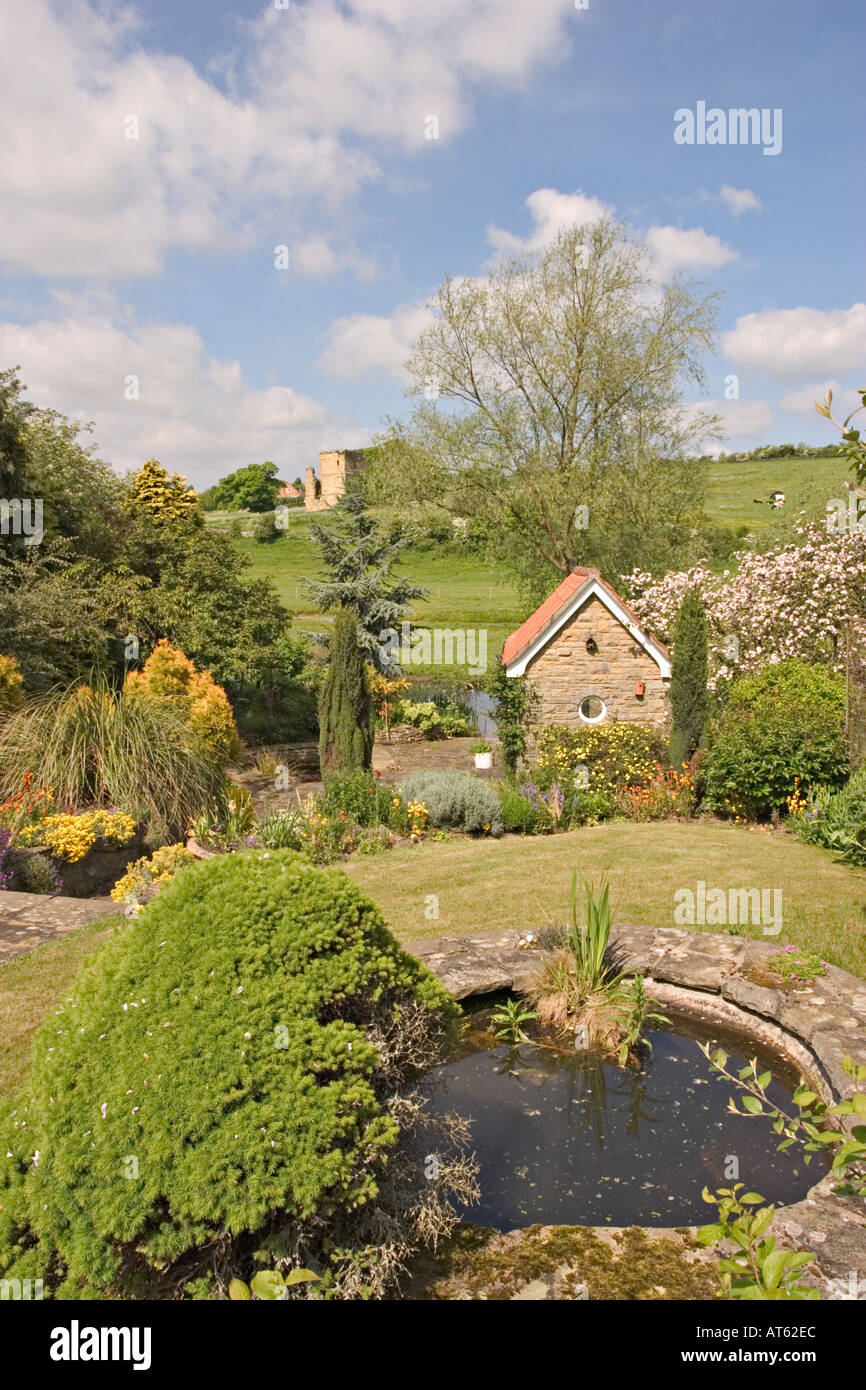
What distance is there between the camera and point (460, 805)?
13320 mm

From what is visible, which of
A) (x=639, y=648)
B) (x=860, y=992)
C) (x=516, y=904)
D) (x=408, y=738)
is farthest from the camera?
(x=408, y=738)

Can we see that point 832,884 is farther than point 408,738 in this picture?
No

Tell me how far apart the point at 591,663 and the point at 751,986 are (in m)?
11.5

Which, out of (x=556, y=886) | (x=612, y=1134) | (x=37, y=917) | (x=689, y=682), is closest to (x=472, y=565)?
(x=689, y=682)

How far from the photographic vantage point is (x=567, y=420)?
27750mm

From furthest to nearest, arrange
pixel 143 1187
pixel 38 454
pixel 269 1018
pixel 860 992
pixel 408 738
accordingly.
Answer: pixel 408 738 < pixel 38 454 < pixel 860 992 < pixel 269 1018 < pixel 143 1187

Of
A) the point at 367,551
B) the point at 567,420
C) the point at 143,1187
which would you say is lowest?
the point at 143,1187

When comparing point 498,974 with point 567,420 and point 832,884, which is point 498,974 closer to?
point 832,884

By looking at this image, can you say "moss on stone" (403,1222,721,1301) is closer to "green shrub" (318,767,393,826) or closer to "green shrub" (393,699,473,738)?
Result: "green shrub" (318,767,393,826)

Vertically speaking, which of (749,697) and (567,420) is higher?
(567,420)

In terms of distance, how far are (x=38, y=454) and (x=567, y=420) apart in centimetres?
1573

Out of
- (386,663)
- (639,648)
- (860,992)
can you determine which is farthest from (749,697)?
(386,663)

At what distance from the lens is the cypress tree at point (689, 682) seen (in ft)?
51.9

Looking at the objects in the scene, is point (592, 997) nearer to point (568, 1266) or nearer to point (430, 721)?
point (568, 1266)
